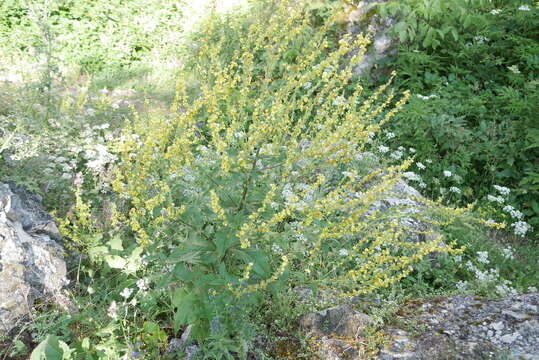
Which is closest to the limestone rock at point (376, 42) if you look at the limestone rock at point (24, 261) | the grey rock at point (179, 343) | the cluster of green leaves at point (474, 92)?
the cluster of green leaves at point (474, 92)

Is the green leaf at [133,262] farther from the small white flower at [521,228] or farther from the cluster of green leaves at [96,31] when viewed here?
the cluster of green leaves at [96,31]

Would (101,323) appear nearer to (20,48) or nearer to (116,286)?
(116,286)

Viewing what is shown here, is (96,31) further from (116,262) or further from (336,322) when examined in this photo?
(336,322)

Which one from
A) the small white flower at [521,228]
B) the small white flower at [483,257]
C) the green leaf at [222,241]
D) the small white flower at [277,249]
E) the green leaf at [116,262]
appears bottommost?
the small white flower at [521,228]

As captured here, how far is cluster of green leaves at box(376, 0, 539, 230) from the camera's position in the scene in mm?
5121

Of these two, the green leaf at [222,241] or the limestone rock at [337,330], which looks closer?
the green leaf at [222,241]

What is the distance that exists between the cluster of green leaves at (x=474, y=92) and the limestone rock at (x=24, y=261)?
11.6 feet

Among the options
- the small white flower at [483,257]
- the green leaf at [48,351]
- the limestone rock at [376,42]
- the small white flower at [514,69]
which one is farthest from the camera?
the limestone rock at [376,42]

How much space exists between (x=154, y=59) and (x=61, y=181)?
368 cm

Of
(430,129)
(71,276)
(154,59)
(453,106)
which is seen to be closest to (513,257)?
(430,129)

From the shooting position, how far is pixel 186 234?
2.45 m

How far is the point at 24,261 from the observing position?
2824 millimetres

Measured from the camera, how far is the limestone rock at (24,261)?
2672 mm

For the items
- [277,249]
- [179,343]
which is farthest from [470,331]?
[179,343]
